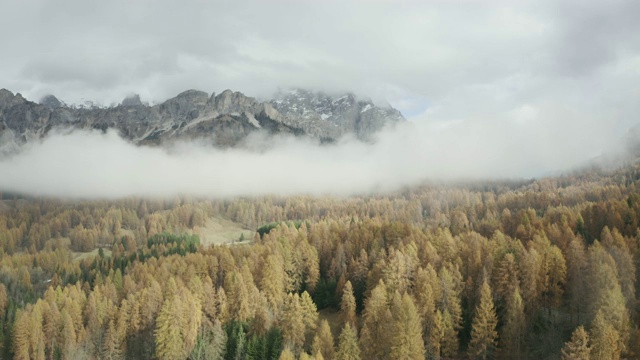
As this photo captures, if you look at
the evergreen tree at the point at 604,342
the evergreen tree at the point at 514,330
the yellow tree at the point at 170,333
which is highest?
the evergreen tree at the point at 604,342

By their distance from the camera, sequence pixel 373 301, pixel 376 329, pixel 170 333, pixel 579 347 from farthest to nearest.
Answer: pixel 170 333, pixel 373 301, pixel 376 329, pixel 579 347

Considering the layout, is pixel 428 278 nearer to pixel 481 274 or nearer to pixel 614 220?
pixel 481 274

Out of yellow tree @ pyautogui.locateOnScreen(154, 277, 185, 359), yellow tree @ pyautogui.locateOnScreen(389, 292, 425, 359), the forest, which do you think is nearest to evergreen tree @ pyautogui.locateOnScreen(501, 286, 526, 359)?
the forest

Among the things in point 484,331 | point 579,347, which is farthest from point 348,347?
point 579,347

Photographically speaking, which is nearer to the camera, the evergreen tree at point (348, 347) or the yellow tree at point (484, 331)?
the evergreen tree at point (348, 347)

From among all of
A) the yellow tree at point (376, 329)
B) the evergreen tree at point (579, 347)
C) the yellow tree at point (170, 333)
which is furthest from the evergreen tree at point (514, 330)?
the yellow tree at point (170, 333)

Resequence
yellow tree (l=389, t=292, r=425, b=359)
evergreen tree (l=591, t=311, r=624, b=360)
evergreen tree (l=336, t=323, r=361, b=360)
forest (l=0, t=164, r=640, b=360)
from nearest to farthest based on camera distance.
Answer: evergreen tree (l=591, t=311, r=624, b=360), yellow tree (l=389, t=292, r=425, b=359), forest (l=0, t=164, r=640, b=360), evergreen tree (l=336, t=323, r=361, b=360)

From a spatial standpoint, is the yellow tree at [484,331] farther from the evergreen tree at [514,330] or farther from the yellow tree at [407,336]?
the yellow tree at [407,336]

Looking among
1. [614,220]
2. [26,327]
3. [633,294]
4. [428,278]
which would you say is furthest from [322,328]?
[614,220]

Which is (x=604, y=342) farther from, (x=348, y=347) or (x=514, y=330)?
(x=348, y=347)

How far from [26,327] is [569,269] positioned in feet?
325

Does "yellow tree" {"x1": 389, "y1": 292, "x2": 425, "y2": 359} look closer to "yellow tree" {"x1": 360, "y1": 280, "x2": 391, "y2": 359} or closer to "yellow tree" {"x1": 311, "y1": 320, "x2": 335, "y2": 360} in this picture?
"yellow tree" {"x1": 360, "y1": 280, "x2": 391, "y2": 359}

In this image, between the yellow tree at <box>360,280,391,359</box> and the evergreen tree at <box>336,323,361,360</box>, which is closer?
the evergreen tree at <box>336,323,361,360</box>

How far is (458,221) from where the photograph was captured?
161125 millimetres
